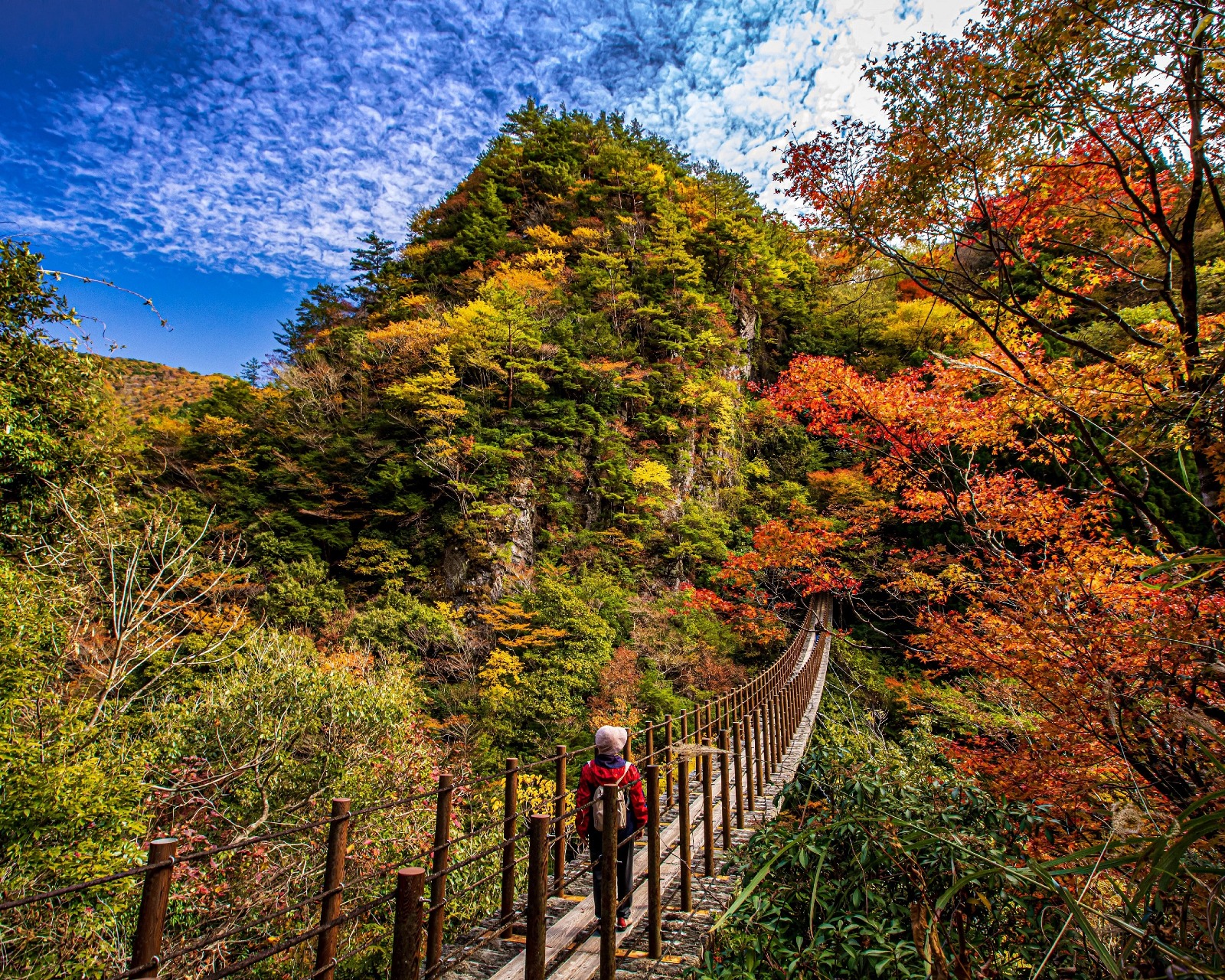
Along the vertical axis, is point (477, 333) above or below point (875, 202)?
above

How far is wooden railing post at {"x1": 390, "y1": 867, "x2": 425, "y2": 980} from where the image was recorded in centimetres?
172

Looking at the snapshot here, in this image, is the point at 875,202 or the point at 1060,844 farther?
the point at 875,202

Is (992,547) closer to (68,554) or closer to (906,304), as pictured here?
(68,554)

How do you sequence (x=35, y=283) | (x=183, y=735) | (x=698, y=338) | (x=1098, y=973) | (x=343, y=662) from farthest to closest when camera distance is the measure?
(x=698, y=338), (x=343, y=662), (x=183, y=735), (x=35, y=283), (x=1098, y=973)

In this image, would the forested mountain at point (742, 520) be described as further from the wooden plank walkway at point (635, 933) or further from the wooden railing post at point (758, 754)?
the wooden railing post at point (758, 754)

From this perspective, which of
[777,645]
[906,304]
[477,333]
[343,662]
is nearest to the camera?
[343,662]

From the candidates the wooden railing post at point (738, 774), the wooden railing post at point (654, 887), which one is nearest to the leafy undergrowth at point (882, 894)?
the wooden railing post at point (654, 887)

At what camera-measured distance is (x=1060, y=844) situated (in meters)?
2.46

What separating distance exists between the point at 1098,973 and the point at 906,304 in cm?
1866

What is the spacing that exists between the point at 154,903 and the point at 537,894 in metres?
1.24

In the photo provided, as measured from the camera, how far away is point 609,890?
2.16m

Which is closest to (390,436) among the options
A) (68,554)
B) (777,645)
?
(68,554)

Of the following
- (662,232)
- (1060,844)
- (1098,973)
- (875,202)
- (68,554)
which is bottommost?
(1060,844)

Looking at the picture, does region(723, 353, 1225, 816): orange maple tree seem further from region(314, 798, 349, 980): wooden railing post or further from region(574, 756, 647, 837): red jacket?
region(314, 798, 349, 980): wooden railing post
